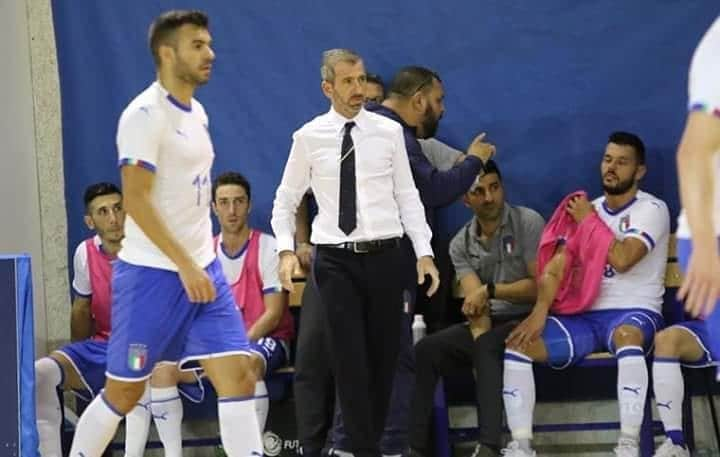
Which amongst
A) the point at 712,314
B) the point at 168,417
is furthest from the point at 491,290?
the point at 712,314

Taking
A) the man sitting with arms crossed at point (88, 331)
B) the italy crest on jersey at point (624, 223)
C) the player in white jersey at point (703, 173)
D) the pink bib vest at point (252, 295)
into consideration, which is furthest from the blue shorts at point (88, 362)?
the player in white jersey at point (703, 173)

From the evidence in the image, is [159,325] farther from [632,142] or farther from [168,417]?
[632,142]

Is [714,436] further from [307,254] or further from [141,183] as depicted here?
[141,183]

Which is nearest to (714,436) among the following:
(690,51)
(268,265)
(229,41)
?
(690,51)

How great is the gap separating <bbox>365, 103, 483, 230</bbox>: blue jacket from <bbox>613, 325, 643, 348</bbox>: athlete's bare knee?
98cm

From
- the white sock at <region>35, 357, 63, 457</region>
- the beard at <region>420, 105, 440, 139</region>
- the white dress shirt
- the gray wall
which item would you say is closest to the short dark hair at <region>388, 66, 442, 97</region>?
the beard at <region>420, 105, 440, 139</region>

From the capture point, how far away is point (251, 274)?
6828 mm

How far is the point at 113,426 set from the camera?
4.82 meters

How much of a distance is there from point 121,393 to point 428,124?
225 cm

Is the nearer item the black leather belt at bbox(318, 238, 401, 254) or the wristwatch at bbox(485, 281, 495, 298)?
the black leather belt at bbox(318, 238, 401, 254)

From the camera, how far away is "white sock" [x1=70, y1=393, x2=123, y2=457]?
15.7ft

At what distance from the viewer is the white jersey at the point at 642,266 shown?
6371 millimetres

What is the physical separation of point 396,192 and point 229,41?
205 centimetres

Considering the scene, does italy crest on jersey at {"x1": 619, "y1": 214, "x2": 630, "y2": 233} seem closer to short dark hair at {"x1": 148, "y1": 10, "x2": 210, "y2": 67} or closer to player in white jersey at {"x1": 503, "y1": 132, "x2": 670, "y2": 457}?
player in white jersey at {"x1": 503, "y1": 132, "x2": 670, "y2": 457}
